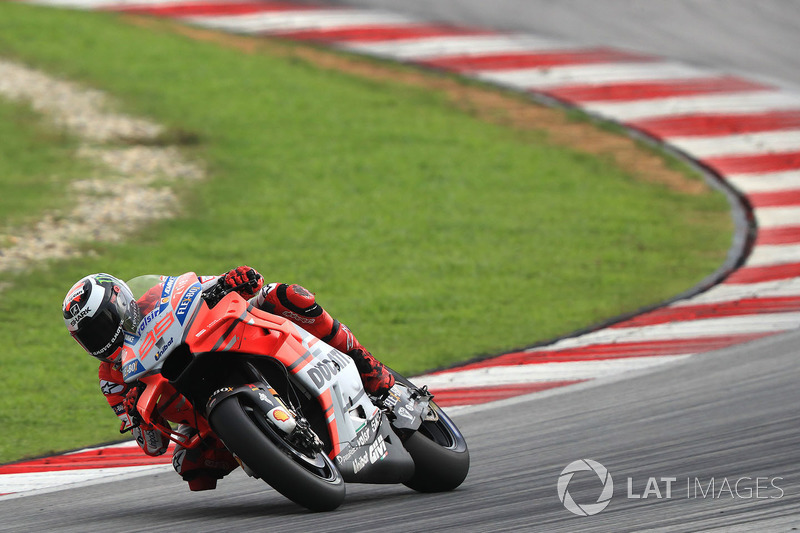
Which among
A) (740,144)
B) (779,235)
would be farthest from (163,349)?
(740,144)

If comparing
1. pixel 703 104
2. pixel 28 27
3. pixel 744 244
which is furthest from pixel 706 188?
pixel 28 27

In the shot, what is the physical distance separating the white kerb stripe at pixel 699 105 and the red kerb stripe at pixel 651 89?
0.15 m

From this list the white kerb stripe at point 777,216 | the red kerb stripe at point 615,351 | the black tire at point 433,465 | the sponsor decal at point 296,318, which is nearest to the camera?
the sponsor decal at point 296,318

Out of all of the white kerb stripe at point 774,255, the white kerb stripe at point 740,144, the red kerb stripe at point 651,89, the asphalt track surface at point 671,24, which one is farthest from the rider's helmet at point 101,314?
the asphalt track surface at point 671,24

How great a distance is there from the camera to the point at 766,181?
11.7 meters

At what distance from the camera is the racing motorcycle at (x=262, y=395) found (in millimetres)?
4598

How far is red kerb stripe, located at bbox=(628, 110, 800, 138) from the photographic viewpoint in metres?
13.0

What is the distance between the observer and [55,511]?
5477mm

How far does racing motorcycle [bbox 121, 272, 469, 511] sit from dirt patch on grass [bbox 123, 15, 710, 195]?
7.35 metres

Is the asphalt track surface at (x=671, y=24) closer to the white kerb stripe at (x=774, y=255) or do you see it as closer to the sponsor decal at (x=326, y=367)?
the white kerb stripe at (x=774, y=255)

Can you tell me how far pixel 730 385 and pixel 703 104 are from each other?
25.0 feet

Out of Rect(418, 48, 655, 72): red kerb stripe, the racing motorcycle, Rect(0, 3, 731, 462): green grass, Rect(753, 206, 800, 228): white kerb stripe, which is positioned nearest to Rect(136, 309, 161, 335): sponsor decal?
the racing motorcycle

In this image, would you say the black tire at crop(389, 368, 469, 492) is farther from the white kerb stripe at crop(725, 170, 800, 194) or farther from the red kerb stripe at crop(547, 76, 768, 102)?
the red kerb stripe at crop(547, 76, 768, 102)

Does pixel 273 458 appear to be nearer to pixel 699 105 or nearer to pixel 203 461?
pixel 203 461
